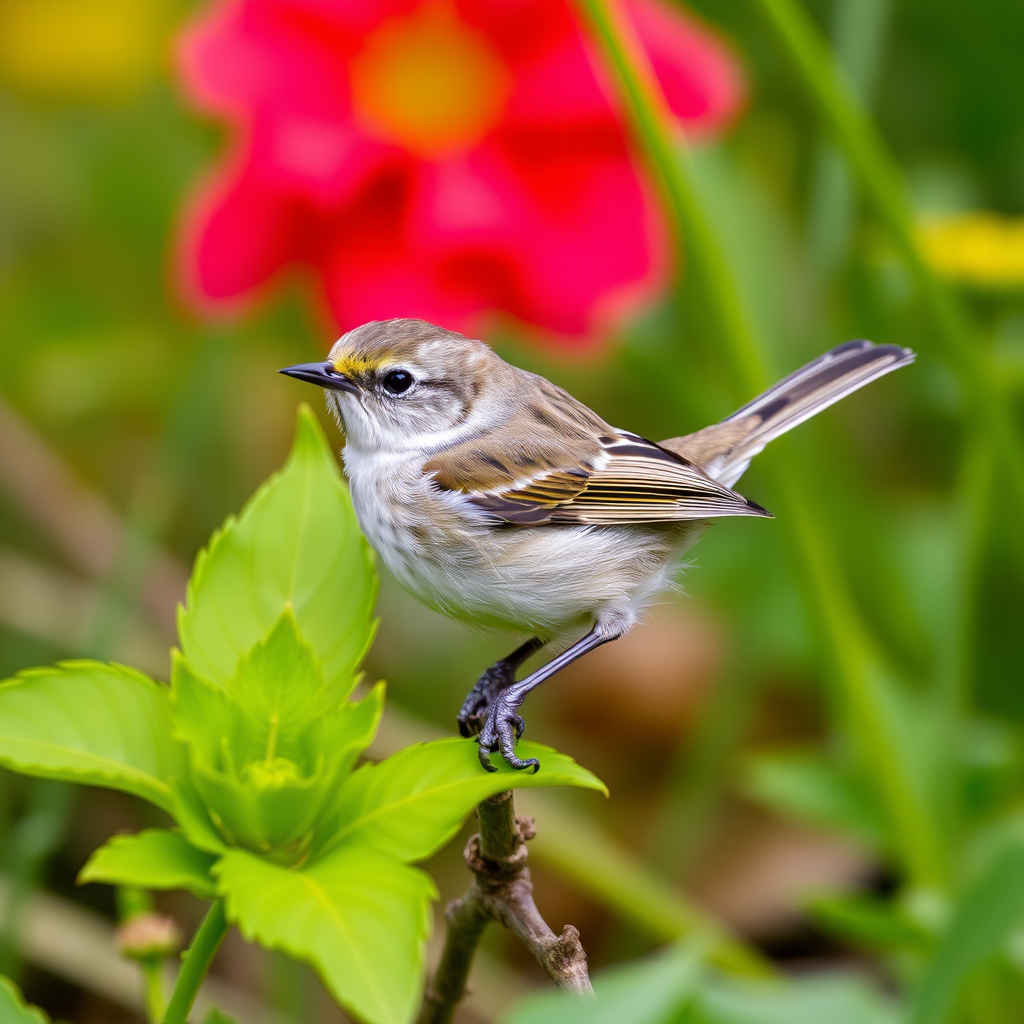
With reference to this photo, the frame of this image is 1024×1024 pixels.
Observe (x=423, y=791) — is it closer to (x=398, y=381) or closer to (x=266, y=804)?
(x=266, y=804)

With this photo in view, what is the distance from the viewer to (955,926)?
128 centimetres

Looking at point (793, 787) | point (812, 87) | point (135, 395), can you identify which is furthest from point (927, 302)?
point (135, 395)

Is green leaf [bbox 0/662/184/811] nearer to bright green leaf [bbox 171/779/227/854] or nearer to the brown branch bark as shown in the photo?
bright green leaf [bbox 171/779/227/854]

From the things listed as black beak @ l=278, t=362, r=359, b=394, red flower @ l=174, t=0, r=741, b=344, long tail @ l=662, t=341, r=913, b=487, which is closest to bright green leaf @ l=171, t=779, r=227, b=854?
black beak @ l=278, t=362, r=359, b=394

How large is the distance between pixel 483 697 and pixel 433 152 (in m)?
1.08

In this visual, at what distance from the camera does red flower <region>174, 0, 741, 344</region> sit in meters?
2.23

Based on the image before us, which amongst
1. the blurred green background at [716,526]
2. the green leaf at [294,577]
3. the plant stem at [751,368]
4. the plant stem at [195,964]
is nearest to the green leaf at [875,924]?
the blurred green background at [716,526]

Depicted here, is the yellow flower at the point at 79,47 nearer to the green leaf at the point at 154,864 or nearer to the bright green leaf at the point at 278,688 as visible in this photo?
the bright green leaf at the point at 278,688

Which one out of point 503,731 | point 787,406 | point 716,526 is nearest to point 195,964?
point 503,731

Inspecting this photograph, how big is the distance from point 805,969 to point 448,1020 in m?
1.87

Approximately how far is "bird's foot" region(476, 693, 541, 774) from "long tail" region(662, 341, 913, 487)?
67 cm

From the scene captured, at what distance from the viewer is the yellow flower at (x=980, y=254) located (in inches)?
87.0

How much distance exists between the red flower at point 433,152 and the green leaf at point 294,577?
103 centimetres

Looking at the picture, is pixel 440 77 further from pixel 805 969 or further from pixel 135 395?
pixel 805 969
